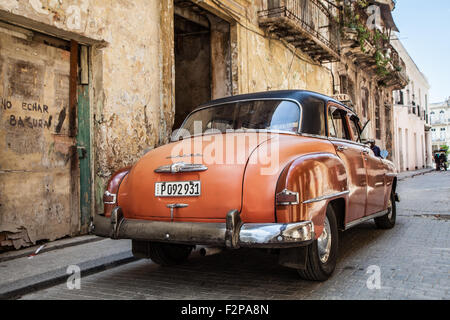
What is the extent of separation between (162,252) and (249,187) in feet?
5.19

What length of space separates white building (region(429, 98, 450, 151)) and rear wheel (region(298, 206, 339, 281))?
85231 mm

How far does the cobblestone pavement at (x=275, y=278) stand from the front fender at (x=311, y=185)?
60 centimetres

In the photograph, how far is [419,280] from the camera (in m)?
3.59

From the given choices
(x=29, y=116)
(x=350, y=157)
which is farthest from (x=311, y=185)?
(x=29, y=116)

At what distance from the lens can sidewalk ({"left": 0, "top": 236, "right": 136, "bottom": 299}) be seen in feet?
12.4

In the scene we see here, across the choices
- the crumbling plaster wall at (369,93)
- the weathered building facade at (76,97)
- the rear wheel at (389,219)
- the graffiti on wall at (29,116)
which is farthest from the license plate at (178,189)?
the crumbling plaster wall at (369,93)

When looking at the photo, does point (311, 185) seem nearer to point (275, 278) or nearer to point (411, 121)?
point (275, 278)

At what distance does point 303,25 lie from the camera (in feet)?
43.4

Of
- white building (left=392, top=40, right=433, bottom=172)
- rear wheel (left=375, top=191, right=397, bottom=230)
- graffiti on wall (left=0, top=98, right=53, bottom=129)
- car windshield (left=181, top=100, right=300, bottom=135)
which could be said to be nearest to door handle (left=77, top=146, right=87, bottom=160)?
graffiti on wall (left=0, top=98, right=53, bottom=129)

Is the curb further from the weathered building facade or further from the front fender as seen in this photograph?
the front fender

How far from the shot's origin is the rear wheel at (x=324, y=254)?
345 cm

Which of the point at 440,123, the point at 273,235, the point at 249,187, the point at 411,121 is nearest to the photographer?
the point at 273,235

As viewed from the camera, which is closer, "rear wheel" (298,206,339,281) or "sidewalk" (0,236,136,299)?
"rear wheel" (298,206,339,281)

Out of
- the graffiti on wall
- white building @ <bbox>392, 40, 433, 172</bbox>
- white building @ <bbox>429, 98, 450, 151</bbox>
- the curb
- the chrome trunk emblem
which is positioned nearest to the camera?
the chrome trunk emblem
